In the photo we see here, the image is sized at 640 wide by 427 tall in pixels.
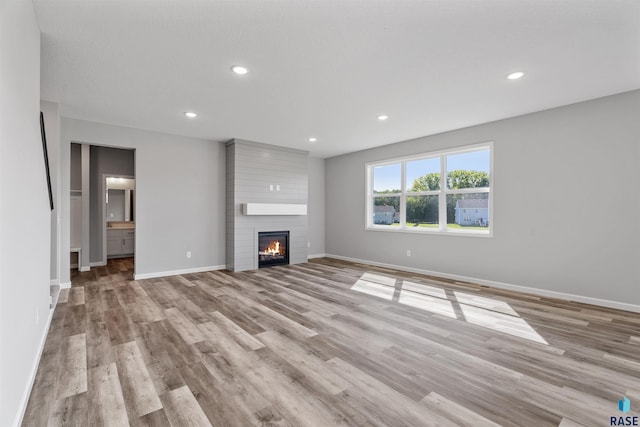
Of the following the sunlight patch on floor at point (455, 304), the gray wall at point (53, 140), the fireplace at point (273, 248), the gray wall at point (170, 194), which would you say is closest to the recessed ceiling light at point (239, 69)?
the gray wall at point (53, 140)

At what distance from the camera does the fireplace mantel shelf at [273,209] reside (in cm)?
582

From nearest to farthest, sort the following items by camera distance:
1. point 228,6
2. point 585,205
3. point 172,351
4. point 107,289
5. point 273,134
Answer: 1. point 228,6
2. point 172,351
3. point 585,205
4. point 107,289
5. point 273,134

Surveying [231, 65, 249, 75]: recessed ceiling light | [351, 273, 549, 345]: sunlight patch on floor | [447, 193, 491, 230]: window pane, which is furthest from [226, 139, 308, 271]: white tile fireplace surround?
[447, 193, 491, 230]: window pane

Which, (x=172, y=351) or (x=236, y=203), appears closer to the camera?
(x=172, y=351)

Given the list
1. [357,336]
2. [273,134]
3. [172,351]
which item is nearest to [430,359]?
[357,336]

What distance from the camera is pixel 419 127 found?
4.94 metres

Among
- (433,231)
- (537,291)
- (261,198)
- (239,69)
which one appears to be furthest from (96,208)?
(537,291)

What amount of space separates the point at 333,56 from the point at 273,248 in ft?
14.6

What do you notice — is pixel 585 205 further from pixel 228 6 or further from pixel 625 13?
pixel 228 6

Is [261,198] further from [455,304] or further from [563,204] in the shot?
[563,204]

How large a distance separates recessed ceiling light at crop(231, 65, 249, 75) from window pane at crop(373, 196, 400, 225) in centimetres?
421

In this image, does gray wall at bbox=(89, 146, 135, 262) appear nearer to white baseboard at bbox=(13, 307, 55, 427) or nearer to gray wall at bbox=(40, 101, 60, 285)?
gray wall at bbox=(40, 101, 60, 285)

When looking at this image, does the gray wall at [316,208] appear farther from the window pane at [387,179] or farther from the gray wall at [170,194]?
the gray wall at [170,194]

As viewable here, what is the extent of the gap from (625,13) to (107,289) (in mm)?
6344
